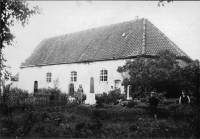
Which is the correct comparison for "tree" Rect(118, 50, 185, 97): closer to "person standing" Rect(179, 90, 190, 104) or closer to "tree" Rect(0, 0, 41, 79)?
"person standing" Rect(179, 90, 190, 104)

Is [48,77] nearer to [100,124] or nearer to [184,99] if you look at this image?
[184,99]

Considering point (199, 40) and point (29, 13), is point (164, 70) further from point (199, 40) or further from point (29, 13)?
point (29, 13)

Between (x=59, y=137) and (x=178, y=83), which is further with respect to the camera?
(x=178, y=83)

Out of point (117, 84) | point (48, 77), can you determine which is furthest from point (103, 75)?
point (48, 77)

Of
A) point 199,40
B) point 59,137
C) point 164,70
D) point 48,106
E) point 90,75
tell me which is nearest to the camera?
point 59,137

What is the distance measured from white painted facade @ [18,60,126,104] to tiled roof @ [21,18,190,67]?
2.08 ft

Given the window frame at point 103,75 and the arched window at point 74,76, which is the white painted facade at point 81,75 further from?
the arched window at point 74,76

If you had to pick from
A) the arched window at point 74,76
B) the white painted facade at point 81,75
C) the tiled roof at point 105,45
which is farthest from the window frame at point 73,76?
the tiled roof at point 105,45

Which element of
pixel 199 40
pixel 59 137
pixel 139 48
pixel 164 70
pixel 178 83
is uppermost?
pixel 139 48

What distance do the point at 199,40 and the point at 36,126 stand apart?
8422 millimetres

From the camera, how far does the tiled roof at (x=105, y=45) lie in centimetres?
1941

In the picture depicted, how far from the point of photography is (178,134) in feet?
26.4

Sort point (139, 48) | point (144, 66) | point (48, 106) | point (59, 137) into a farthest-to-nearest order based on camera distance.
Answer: point (139, 48), point (144, 66), point (48, 106), point (59, 137)

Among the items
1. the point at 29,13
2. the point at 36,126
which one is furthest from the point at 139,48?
the point at 36,126
